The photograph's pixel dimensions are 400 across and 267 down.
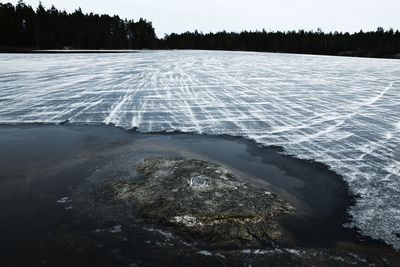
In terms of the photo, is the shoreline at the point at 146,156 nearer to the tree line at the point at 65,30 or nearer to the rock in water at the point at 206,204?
the rock in water at the point at 206,204

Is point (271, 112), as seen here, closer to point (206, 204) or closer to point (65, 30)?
point (206, 204)

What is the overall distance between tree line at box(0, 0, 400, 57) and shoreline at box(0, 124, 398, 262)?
71024 millimetres

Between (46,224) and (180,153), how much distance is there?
2.90 meters

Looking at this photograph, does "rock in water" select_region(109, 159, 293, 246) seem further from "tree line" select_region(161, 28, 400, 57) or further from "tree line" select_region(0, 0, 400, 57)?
"tree line" select_region(0, 0, 400, 57)

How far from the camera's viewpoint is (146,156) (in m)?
6.51

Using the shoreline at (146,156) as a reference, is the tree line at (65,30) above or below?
above

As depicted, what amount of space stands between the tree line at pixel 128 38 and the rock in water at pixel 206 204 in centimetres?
7408

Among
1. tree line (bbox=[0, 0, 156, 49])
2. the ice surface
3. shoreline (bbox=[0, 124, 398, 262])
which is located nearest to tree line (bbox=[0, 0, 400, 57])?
tree line (bbox=[0, 0, 156, 49])

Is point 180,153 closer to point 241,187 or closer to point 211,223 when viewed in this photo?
point 241,187

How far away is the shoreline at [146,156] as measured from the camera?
4242 millimetres

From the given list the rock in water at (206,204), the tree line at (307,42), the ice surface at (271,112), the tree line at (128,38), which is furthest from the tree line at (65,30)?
the rock in water at (206,204)

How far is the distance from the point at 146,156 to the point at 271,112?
4443 millimetres

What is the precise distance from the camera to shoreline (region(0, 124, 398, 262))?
4242 millimetres

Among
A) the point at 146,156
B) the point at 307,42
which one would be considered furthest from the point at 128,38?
the point at 146,156
